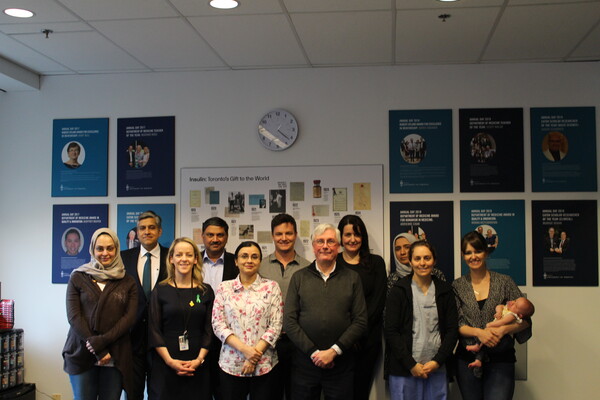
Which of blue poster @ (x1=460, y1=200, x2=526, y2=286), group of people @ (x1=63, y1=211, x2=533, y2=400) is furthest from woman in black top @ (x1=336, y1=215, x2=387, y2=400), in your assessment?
blue poster @ (x1=460, y1=200, x2=526, y2=286)

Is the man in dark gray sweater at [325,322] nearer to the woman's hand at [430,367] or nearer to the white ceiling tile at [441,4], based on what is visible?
the woman's hand at [430,367]

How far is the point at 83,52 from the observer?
444 centimetres

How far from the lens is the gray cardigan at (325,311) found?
3.58m

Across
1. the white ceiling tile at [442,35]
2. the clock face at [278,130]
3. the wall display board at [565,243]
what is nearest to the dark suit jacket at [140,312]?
the clock face at [278,130]

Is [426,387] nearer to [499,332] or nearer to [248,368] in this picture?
[499,332]

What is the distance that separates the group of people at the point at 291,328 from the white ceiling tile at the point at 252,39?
1.40 metres

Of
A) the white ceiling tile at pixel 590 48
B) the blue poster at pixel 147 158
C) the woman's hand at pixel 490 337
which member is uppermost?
the white ceiling tile at pixel 590 48

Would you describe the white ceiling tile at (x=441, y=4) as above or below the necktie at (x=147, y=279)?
above

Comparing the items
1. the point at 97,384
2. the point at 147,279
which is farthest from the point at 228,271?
the point at 97,384

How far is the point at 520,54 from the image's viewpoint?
4.44 metres

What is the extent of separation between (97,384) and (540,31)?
12.3ft

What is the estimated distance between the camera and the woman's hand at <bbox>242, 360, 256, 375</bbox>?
355 centimetres

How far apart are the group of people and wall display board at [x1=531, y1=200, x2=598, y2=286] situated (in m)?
0.99

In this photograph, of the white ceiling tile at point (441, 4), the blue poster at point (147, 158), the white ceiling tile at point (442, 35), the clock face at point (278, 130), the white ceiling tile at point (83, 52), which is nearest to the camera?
the white ceiling tile at point (441, 4)
